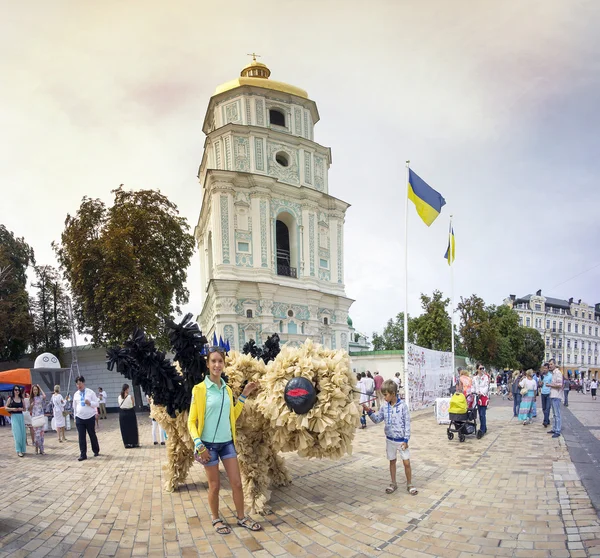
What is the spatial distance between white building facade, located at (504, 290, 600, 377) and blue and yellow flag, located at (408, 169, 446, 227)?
68.2 metres

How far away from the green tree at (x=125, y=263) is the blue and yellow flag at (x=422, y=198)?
44.4 ft

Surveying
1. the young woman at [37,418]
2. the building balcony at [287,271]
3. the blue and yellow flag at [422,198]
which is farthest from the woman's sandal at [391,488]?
the building balcony at [287,271]

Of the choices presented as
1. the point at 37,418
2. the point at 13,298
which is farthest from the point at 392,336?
the point at 37,418

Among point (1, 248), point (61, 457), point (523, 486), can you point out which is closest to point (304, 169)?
point (1, 248)

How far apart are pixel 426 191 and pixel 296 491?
10.5 m

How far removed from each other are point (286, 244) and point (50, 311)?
657 inches

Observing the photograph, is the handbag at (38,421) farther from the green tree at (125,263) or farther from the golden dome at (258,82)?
the golden dome at (258,82)

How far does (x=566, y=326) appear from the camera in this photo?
7575 cm

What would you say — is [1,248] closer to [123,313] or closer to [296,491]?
[123,313]

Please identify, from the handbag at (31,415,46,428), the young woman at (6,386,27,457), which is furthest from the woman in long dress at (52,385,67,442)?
the young woman at (6,386,27,457)

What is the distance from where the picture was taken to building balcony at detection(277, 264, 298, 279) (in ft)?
91.7

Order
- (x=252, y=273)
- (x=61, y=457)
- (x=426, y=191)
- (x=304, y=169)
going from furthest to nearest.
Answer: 1. (x=304, y=169)
2. (x=252, y=273)
3. (x=426, y=191)
4. (x=61, y=457)

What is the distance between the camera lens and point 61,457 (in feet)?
30.4

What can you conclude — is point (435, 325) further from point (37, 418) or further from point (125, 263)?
point (37, 418)
